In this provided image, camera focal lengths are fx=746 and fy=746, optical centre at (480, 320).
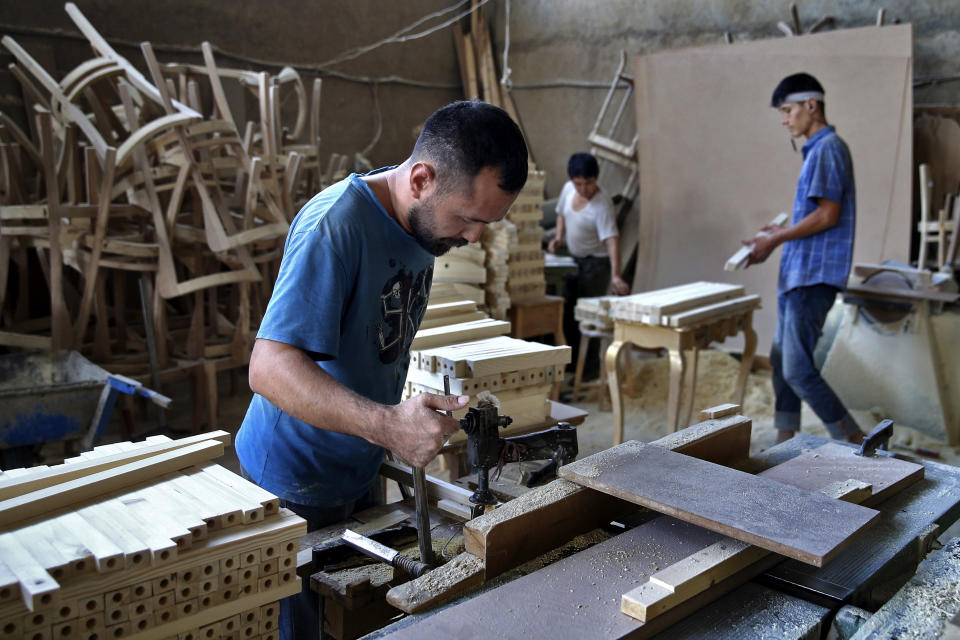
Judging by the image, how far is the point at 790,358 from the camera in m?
4.26

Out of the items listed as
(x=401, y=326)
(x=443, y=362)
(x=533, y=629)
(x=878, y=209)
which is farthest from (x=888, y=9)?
(x=533, y=629)

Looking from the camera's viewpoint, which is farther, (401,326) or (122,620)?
(401,326)

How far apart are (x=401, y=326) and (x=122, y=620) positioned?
36.0 inches

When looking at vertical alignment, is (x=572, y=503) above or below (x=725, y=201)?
below

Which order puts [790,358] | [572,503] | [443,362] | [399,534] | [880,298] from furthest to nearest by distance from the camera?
[880,298]
[790,358]
[443,362]
[399,534]
[572,503]

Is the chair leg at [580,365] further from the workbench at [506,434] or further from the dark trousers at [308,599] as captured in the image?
the dark trousers at [308,599]

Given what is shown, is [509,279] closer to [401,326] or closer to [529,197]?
[529,197]

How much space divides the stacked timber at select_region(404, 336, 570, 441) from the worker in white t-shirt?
3.28 meters

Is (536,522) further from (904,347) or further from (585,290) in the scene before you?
(585,290)

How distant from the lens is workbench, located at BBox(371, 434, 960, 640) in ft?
4.12

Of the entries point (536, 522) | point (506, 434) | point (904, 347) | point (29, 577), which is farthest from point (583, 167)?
point (29, 577)

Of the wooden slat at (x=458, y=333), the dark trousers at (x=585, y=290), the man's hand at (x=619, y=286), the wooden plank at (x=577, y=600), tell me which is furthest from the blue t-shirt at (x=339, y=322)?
the dark trousers at (x=585, y=290)

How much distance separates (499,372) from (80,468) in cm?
146

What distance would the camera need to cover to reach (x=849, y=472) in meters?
2.00
